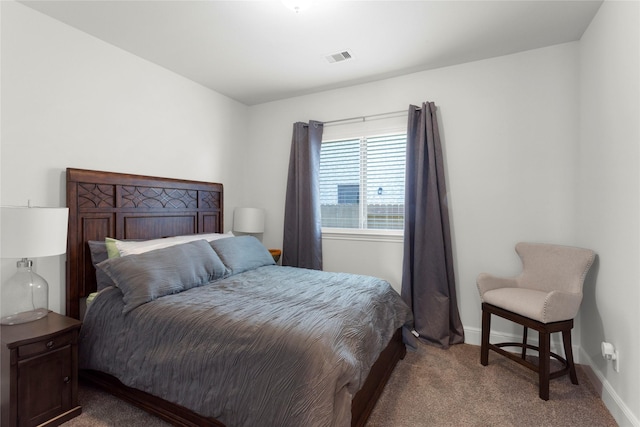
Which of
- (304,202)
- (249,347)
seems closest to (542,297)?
(249,347)

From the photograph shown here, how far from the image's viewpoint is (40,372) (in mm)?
1710

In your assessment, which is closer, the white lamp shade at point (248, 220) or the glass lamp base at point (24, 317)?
the glass lamp base at point (24, 317)

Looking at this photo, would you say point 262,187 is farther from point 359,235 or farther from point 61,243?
point 61,243

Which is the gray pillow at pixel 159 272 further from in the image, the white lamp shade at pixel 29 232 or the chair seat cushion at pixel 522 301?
the chair seat cushion at pixel 522 301

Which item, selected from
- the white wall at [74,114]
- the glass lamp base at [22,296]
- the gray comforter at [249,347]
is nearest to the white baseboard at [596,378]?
the gray comforter at [249,347]

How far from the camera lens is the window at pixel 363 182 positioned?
3295mm

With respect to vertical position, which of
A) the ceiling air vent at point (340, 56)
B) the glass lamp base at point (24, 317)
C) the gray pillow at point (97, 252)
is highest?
the ceiling air vent at point (340, 56)

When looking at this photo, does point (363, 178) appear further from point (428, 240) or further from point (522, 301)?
point (522, 301)

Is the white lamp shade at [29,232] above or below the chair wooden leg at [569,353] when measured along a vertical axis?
above

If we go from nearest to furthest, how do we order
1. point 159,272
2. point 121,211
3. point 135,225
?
point 159,272, point 121,211, point 135,225

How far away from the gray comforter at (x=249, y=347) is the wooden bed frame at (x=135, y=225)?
0.48 ft

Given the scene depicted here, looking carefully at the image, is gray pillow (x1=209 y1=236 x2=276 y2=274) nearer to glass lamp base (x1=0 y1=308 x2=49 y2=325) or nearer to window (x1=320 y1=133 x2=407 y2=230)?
window (x1=320 y1=133 x2=407 y2=230)

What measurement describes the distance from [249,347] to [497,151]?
264 cm

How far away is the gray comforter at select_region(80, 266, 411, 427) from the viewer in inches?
53.9
